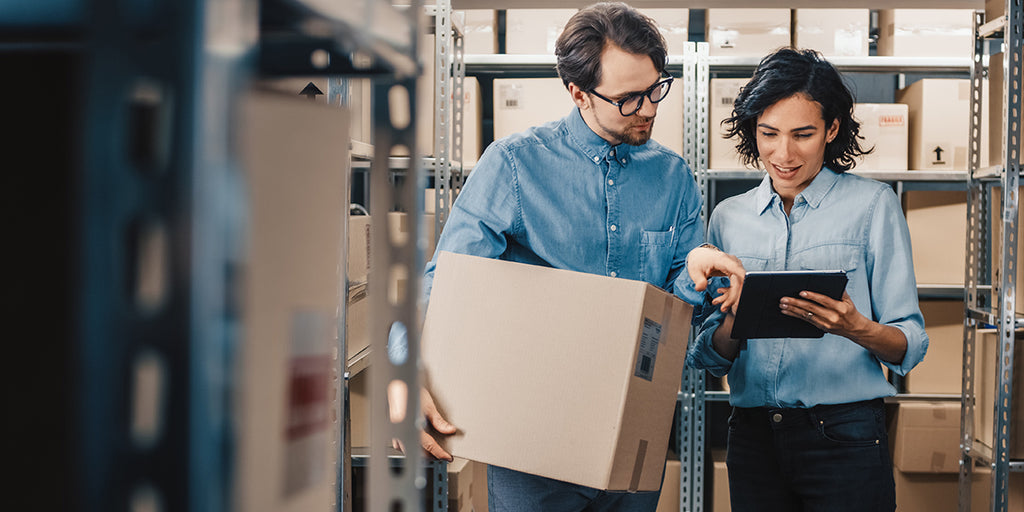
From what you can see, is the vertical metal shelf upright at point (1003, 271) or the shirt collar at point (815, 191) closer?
the shirt collar at point (815, 191)

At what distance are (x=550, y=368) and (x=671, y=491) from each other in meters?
1.84

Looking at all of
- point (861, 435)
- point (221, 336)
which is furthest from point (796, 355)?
point (221, 336)

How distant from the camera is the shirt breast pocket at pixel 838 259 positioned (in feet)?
5.00

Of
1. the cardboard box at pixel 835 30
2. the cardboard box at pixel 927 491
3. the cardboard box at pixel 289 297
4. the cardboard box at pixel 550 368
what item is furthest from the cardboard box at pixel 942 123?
the cardboard box at pixel 289 297

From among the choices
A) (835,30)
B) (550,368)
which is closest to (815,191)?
(550,368)

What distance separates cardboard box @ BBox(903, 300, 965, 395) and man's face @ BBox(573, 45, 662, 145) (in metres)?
1.91

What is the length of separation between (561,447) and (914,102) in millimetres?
2270

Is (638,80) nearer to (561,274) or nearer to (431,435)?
(561,274)

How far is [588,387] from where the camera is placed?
1.05m

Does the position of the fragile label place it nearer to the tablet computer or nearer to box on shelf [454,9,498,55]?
the tablet computer

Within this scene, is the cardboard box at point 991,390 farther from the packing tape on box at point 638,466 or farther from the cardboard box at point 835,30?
the packing tape on box at point 638,466

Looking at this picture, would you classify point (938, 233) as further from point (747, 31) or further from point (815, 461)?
point (815, 461)

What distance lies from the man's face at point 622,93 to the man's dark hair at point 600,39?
0.01 meters

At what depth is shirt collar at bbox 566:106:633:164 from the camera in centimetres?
134
